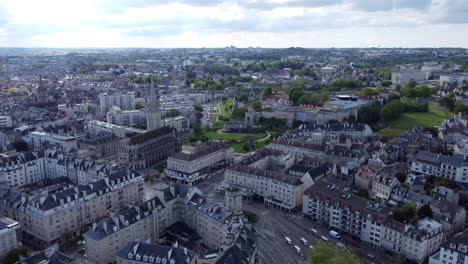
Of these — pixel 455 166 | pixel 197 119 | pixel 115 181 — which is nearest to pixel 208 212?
pixel 115 181

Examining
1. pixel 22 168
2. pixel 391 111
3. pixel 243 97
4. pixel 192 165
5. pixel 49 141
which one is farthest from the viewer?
pixel 243 97

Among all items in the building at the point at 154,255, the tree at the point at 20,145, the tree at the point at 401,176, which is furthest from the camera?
the tree at the point at 20,145

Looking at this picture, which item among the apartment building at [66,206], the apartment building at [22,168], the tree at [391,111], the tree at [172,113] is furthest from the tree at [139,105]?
the apartment building at [66,206]

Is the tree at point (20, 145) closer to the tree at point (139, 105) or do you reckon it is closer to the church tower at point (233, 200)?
the tree at point (139, 105)

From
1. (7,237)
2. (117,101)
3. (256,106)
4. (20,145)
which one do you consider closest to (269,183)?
(7,237)

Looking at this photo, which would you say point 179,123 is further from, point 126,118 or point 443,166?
point 443,166

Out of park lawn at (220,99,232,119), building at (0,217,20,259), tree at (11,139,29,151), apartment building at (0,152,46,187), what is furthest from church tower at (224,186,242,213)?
park lawn at (220,99,232,119)

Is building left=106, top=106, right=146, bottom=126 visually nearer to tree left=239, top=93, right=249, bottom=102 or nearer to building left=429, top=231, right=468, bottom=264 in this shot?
tree left=239, top=93, right=249, bottom=102
